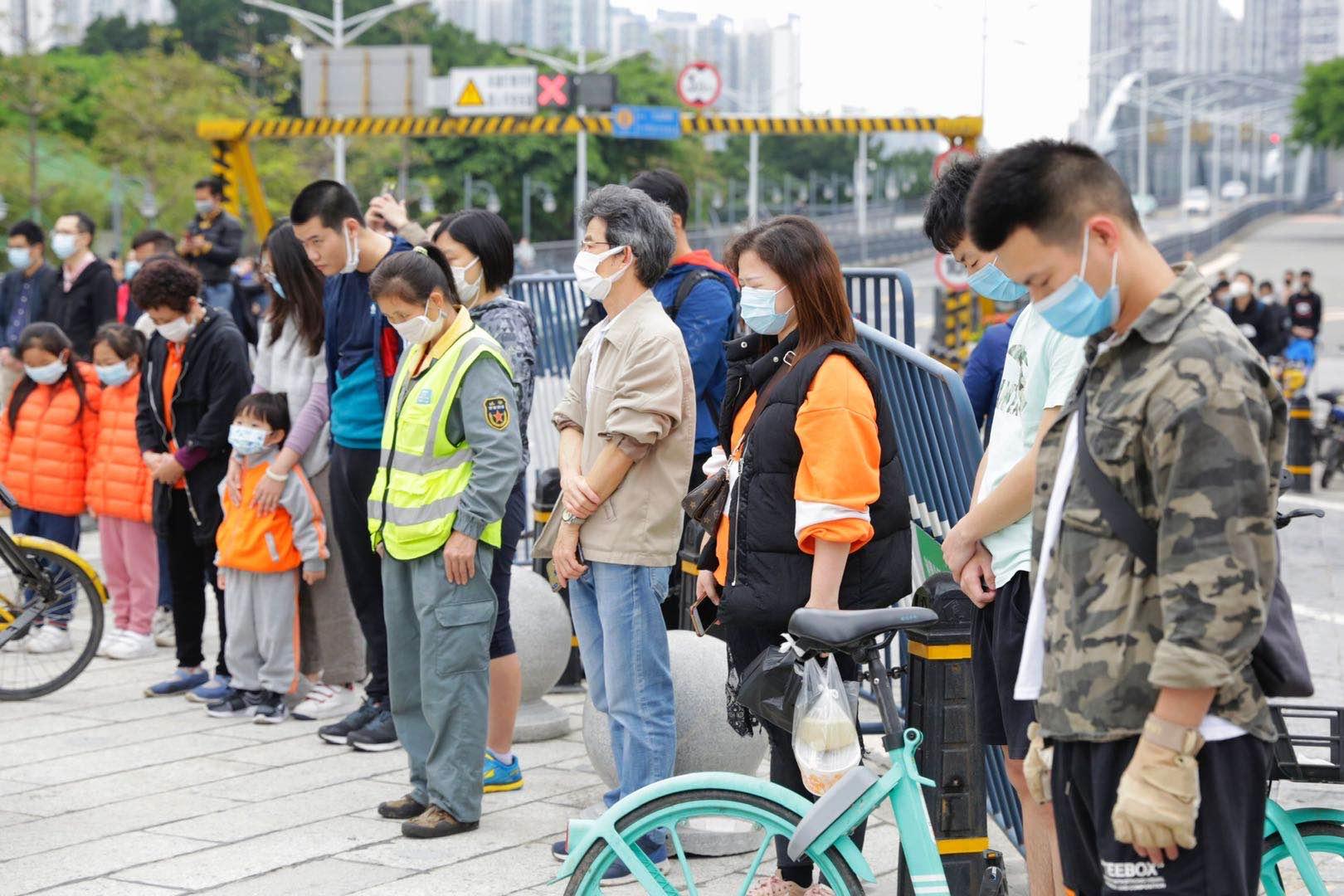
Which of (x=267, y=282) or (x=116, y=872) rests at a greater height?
(x=267, y=282)

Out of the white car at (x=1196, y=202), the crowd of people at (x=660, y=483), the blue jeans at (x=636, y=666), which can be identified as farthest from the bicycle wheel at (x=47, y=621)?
the white car at (x=1196, y=202)

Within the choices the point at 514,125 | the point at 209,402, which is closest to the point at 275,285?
the point at 209,402

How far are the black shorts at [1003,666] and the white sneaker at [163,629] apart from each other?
19.6ft

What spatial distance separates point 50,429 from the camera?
8.68 metres

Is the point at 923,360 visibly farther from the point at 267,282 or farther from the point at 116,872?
the point at 267,282

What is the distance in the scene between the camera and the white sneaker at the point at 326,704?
24.2ft

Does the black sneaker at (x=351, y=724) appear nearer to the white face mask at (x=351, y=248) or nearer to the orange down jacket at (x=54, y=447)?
the white face mask at (x=351, y=248)

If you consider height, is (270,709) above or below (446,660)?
below

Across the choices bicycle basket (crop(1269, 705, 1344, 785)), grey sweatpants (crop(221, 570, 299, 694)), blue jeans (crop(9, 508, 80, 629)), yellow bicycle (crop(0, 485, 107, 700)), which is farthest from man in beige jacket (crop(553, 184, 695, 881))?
blue jeans (crop(9, 508, 80, 629))

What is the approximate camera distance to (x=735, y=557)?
4500 mm

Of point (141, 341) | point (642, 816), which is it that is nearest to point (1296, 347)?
point (141, 341)

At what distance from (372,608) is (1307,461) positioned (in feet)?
37.9

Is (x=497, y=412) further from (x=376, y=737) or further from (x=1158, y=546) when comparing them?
(x=1158, y=546)

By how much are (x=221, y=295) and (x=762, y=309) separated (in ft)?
25.1
